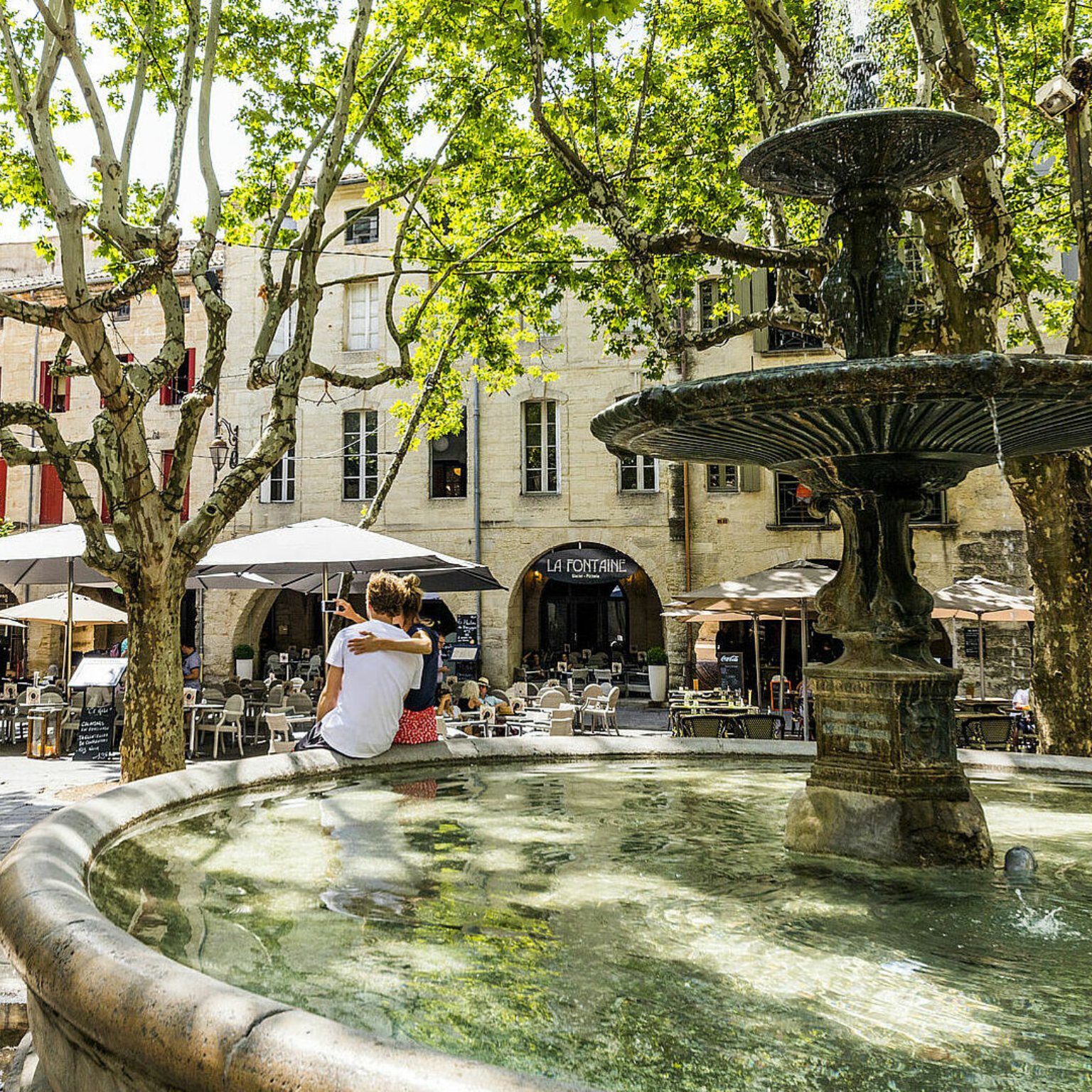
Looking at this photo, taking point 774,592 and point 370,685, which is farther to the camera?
point 774,592

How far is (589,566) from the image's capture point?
803 inches

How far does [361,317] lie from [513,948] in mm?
21553

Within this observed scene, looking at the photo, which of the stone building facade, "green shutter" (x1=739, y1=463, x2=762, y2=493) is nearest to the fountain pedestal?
the stone building facade

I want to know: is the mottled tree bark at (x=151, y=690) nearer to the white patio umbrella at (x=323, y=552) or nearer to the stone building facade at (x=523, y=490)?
the white patio umbrella at (x=323, y=552)

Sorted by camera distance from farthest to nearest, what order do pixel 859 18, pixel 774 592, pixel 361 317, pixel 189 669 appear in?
1. pixel 361 317
2. pixel 189 669
3. pixel 774 592
4. pixel 859 18

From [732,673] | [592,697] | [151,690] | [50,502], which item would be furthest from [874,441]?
[50,502]

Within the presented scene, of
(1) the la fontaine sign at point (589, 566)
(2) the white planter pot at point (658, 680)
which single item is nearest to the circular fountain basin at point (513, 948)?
(2) the white planter pot at point (658, 680)

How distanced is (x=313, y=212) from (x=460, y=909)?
24.2 feet

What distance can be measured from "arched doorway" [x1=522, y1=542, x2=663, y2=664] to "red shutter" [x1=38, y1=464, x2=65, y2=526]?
1156cm

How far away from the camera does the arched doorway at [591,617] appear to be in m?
24.5

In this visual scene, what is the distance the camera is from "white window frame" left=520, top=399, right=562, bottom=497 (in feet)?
69.2

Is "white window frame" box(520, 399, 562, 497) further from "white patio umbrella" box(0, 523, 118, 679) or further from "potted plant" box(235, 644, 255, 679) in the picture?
"white patio umbrella" box(0, 523, 118, 679)

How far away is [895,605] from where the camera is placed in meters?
4.11

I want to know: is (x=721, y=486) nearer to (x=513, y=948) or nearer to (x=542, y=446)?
(x=542, y=446)
